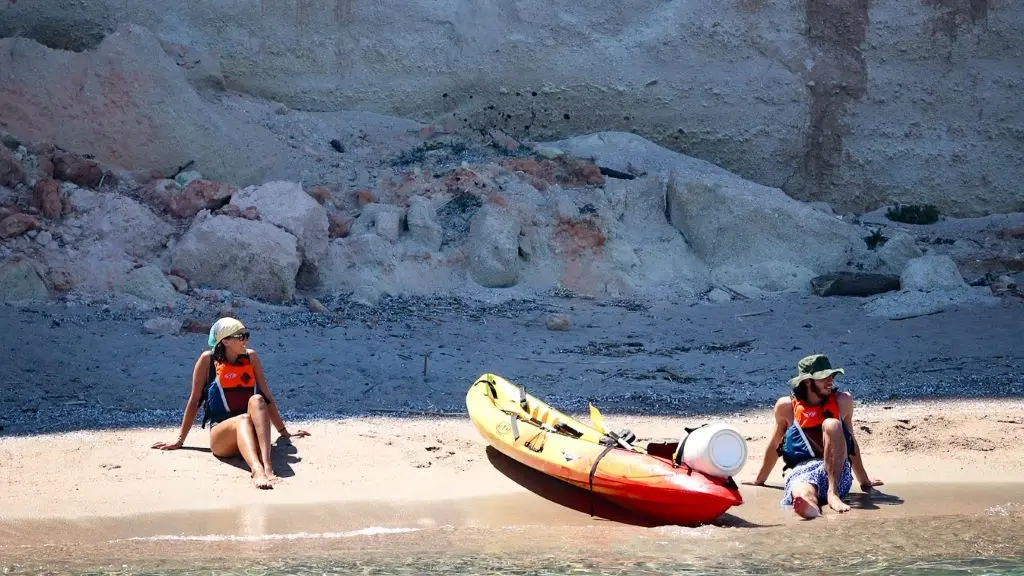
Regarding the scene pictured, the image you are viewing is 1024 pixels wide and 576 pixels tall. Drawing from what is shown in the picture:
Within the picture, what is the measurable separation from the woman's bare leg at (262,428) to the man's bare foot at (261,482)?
0.13 ft

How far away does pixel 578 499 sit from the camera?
6000 millimetres

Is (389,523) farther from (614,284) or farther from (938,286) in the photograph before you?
(938,286)

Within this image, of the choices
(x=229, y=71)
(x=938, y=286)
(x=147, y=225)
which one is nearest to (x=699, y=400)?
(x=938, y=286)

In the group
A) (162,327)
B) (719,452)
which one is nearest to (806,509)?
(719,452)

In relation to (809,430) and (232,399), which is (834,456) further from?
(232,399)

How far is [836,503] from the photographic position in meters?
5.75

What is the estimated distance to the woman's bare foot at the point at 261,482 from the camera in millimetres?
5863

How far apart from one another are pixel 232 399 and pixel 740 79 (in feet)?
28.3

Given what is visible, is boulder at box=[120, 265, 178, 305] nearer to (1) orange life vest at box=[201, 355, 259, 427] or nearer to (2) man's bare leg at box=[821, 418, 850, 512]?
(1) orange life vest at box=[201, 355, 259, 427]

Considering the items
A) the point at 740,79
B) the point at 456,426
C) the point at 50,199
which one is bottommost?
the point at 456,426

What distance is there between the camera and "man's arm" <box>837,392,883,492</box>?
5.85 meters

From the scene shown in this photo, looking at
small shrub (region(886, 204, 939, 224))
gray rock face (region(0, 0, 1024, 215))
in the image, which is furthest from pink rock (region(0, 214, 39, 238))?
small shrub (region(886, 204, 939, 224))

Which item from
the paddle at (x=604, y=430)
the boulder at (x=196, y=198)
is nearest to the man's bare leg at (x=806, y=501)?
the paddle at (x=604, y=430)

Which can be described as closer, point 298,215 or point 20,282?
point 20,282
